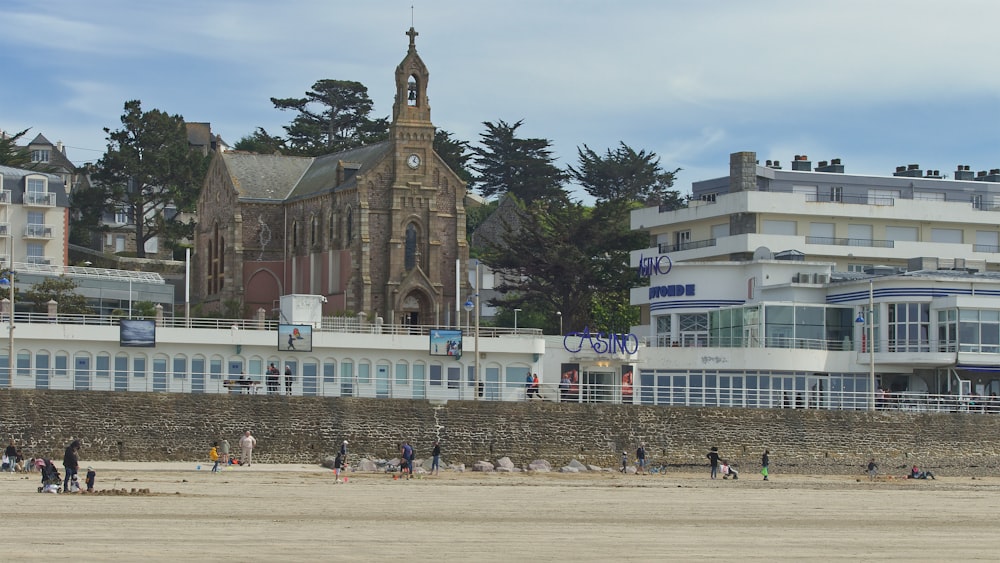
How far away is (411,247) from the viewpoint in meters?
99.5

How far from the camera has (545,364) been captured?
70625 mm

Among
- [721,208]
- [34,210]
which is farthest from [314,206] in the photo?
[721,208]

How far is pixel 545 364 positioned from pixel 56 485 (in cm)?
2870

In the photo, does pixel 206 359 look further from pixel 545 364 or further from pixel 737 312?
pixel 737 312

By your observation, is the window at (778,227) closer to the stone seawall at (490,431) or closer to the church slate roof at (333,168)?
the stone seawall at (490,431)

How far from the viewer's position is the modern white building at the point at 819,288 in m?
70.1

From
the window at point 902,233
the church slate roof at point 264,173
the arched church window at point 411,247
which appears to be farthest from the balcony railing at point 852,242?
the church slate roof at point 264,173

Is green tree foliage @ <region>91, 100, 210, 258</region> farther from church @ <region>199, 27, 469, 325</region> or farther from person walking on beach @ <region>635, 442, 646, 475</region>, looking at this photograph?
person walking on beach @ <region>635, 442, 646, 475</region>

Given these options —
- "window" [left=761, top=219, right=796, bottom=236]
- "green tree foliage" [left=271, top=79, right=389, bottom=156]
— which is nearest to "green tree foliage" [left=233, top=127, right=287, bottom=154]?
"green tree foliage" [left=271, top=79, right=389, bottom=156]

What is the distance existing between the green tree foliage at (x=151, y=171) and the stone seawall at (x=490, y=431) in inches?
2376

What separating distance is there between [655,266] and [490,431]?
66.9ft

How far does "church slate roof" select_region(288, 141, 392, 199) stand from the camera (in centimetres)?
10100

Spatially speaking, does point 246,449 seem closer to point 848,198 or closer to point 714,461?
point 714,461

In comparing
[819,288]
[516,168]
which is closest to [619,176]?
[516,168]
